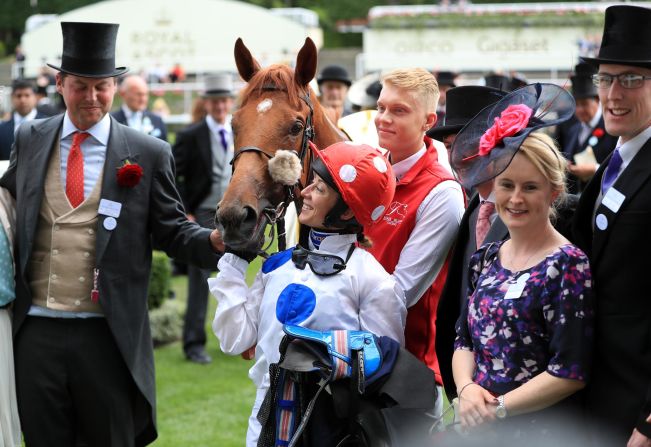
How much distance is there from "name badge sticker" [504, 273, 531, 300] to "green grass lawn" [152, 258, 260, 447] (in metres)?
2.85

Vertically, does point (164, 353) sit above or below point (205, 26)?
above

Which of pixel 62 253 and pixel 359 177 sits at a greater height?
pixel 359 177

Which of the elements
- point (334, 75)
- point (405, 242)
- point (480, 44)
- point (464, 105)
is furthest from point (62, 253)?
point (480, 44)

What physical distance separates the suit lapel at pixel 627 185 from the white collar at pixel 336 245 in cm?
94

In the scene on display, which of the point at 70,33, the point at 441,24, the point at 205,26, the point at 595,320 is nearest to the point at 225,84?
the point at 70,33

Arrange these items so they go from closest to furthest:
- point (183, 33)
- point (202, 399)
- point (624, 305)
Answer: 1. point (624, 305)
2. point (202, 399)
3. point (183, 33)

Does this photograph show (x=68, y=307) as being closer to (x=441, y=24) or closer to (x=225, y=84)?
(x=225, y=84)

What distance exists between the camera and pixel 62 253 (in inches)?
176

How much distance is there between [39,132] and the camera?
468 centimetres

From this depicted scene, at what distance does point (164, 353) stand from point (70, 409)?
4896 millimetres

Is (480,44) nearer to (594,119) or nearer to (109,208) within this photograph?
(594,119)

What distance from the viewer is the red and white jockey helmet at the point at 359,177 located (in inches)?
142

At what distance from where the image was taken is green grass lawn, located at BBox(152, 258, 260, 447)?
22.2 feet

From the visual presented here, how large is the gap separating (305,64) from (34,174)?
1.37 metres
